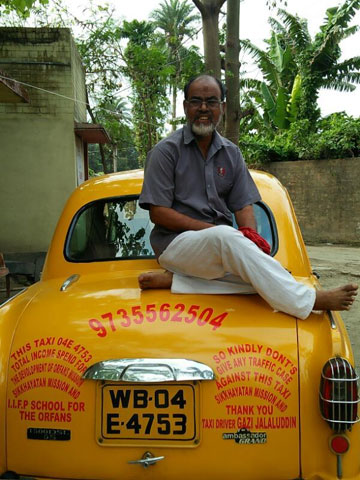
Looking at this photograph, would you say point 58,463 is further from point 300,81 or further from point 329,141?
point 300,81

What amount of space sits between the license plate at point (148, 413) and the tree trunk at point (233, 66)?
7.19 meters

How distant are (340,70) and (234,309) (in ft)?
60.8

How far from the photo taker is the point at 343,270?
10.5 meters

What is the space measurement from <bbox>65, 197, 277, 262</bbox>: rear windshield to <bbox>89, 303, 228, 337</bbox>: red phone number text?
896 mm

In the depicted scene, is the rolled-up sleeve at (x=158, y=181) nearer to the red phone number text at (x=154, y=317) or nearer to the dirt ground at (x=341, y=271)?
the red phone number text at (x=154, y=317)

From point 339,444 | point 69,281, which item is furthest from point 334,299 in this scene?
point 69,281

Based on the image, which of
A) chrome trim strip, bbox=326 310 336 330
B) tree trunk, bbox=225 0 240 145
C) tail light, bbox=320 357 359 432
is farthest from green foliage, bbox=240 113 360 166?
tail light, bbox=320 357 359 432

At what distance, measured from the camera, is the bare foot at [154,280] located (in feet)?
8.26

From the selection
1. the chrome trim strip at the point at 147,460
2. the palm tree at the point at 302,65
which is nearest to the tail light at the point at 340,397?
the chrome trim strip at the point at 147,460

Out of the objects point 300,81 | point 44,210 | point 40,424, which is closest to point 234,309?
point 40,424

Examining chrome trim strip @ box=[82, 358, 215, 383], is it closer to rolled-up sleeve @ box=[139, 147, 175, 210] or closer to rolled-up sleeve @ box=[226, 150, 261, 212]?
rolled-up sleeve @ box=[139, 147, 175, 210]

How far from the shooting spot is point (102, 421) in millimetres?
2049

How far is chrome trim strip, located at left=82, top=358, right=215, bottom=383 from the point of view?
6.62 feet

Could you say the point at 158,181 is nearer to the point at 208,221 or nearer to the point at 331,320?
the point at 208,221
